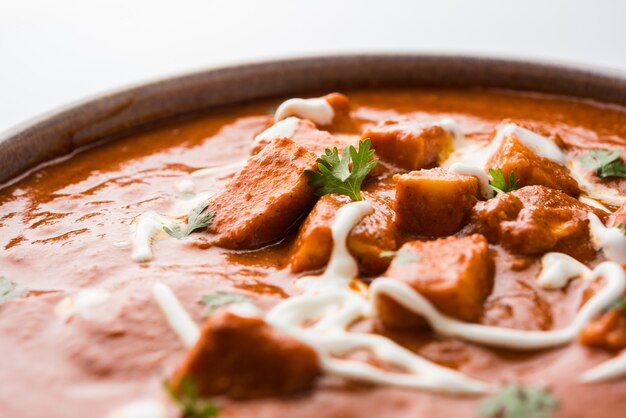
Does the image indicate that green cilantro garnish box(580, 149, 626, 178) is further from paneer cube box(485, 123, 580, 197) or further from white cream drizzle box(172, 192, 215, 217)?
white cream drizzle box(172, 192, 215, 217)

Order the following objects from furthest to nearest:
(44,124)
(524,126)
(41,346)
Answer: (44,124), (524,126), (41,346)

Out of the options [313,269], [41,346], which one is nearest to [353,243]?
[313,269]

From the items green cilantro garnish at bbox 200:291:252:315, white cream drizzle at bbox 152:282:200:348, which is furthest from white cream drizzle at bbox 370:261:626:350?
white cream drizzle at bbox 152:282:200:348

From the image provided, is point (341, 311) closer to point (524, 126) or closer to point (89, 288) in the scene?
point (89, 288)

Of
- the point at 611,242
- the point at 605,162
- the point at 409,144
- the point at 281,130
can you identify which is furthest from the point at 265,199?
the point at 605,162

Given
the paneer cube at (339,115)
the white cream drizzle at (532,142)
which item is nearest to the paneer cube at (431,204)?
the white cream drizzle at (532,142)

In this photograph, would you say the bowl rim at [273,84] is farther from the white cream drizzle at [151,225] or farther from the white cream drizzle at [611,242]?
the white cream drizzle at [611,242]
